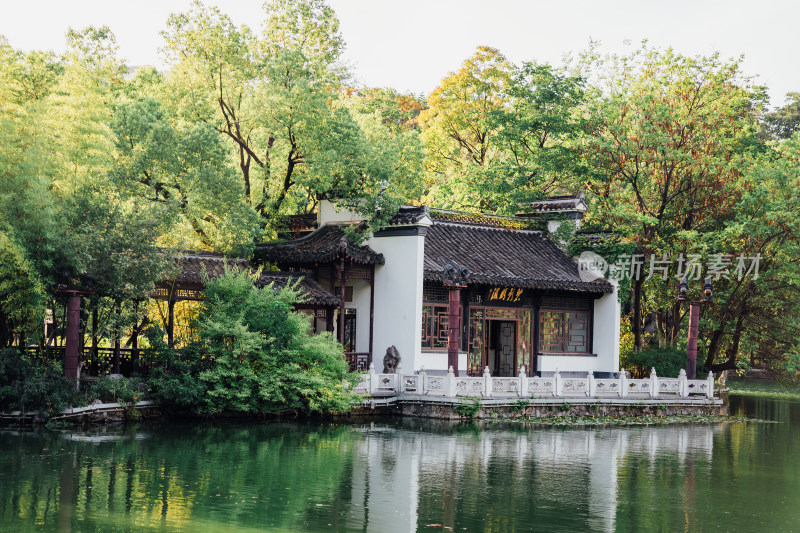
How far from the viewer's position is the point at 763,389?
42.0m

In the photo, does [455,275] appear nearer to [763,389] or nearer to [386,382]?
[386,382]

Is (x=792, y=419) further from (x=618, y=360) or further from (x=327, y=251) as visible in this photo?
(x=327, y=251)

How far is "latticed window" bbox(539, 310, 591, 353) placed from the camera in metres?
27.2

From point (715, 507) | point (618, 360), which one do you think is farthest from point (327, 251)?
point (715, 507)

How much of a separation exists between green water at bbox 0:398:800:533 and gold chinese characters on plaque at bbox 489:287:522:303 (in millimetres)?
6301

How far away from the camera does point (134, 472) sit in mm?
13438

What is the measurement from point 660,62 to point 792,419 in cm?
1145

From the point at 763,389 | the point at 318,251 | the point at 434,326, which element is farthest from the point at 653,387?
the point at 763,389

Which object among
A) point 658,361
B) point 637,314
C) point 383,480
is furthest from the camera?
point 637,314

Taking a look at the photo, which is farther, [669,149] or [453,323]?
[669,149]

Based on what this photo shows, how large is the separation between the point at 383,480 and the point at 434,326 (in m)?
11.1

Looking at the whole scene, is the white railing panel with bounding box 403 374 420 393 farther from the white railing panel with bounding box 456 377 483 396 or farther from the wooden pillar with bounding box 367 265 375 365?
the wooden pillar with bounding box 367 265 375 365

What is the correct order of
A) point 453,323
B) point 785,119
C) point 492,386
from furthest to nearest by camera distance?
1. point 785,119
2. point 453,323
3. point 492,386

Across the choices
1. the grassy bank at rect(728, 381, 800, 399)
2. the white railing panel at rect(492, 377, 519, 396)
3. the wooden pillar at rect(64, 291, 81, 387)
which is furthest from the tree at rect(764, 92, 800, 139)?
the wooden pillar at rect(64, 291, 81, 387)
